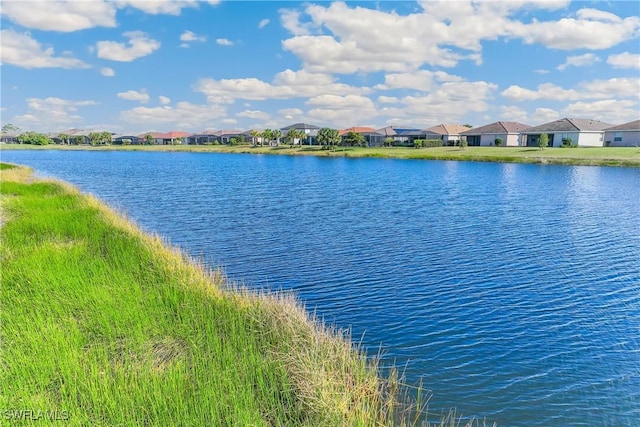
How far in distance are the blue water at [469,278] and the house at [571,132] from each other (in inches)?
2127

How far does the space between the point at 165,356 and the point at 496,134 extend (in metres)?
96.4

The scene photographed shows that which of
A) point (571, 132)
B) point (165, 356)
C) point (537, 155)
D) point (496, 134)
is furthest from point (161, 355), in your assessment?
point (496, 134)

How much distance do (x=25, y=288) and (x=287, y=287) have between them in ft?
22.5

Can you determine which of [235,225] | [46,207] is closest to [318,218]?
[235,225]

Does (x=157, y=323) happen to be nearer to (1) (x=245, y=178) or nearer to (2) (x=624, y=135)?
(1) (x=245, y=178)

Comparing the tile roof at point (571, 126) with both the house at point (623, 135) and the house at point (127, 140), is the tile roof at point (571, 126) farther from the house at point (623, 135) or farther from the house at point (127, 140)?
the house at point (127, 140)

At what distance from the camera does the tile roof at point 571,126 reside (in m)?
82.2

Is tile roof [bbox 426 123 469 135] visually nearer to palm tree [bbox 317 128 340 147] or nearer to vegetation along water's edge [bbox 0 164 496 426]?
palm tree [bbox 317 128 340 147]

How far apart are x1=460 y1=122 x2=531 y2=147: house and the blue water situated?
6089 centimetres

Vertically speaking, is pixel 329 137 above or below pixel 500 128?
below

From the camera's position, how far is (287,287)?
13.6 metres

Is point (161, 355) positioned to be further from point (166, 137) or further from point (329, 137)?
point (166, 137)

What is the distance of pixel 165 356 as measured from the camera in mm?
7559

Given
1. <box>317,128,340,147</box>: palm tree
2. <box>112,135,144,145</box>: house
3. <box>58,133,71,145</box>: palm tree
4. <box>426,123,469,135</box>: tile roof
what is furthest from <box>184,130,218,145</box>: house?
<box>426,123,469,135</box>: tile roof
